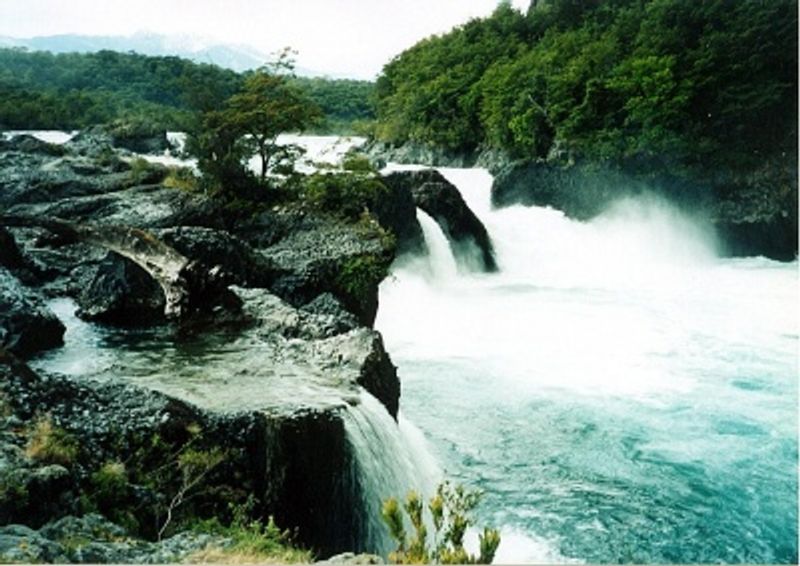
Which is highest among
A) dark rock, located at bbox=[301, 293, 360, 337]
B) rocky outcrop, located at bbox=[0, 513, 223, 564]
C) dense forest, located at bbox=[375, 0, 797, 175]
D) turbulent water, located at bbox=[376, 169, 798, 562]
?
dense forest, located at bbox=[375, 0, 797, 175]

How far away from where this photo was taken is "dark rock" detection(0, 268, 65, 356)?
7289mm

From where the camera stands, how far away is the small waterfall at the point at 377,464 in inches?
229

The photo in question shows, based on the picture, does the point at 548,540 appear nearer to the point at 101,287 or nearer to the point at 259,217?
the point at 101,287

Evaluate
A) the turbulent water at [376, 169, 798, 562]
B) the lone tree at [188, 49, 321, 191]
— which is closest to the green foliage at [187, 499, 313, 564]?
the turbulent water at [376, 169, 798, 562]

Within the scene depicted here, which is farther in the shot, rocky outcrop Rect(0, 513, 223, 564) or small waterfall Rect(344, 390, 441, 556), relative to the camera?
small waterfall Rect(344, 390, 441, 556)

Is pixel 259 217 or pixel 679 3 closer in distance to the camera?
pixel 259 217

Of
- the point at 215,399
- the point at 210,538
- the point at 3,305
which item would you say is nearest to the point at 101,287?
the point at 3,305

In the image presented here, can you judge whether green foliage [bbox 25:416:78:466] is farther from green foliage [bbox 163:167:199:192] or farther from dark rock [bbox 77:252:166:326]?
green foliage [bbox 163:167:199:192]

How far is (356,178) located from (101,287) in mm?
5674

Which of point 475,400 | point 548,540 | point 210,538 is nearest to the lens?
point 210,538

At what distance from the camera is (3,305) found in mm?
7434

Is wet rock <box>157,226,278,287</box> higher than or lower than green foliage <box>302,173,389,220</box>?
lower

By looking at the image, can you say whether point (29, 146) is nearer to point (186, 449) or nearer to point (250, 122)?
point (250, 122)

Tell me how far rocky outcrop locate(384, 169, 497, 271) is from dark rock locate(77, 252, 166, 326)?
9496mm
